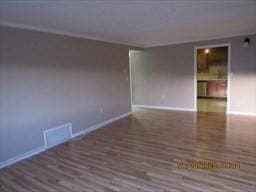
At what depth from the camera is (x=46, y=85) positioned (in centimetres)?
345

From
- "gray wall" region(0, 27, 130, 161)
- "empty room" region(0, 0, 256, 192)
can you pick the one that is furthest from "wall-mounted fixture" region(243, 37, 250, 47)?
"gray wall" region(0, 27, 130, 161)

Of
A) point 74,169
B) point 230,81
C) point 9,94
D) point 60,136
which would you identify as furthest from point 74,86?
point 230,81

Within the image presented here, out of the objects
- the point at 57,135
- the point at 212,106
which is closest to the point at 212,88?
the point at 212,106

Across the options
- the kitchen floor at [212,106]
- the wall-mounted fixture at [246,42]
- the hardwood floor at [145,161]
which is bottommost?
→ the hardwood floor at [145,161]

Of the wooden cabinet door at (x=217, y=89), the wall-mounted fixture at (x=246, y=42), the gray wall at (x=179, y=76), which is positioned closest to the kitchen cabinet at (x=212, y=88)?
the wooden cabinet door at (x=217, y=89)

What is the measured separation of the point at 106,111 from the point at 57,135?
1.53 m

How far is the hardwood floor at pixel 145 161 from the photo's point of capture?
7.55 feet

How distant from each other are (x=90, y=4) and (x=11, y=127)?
2.18m

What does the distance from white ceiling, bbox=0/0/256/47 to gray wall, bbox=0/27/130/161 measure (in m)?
0.31

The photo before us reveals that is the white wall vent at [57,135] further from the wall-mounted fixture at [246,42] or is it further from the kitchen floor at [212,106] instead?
the wall-mounted fixture at [246,42]

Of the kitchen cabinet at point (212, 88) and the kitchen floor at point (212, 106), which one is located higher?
the kitchen cabinet at point (212, 88)

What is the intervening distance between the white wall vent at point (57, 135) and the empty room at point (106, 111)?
18mm

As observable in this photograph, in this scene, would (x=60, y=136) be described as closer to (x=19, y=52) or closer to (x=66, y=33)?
(x=19, y=52)

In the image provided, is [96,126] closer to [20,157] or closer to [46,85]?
[46,85]
